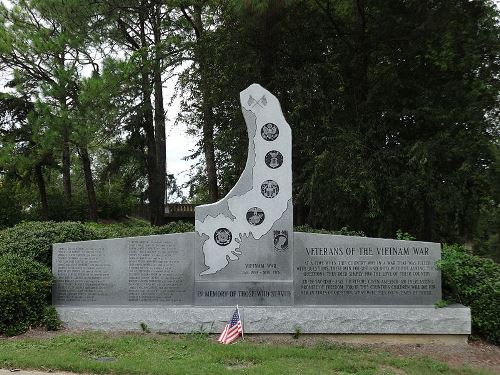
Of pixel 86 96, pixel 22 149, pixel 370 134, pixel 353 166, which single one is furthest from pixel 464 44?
pixel 22 149

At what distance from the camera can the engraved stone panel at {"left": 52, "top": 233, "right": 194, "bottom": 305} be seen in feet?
26.8

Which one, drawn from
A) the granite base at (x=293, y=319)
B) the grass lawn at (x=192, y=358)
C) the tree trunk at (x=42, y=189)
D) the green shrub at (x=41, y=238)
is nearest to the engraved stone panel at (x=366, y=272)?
the granite base at (x=293, y=319)

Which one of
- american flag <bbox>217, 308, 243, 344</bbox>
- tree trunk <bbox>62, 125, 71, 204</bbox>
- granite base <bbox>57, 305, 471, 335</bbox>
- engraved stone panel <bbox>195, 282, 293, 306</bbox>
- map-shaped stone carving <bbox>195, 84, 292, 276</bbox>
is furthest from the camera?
tree trunk <bbox>62, 125, 71, 204</bbox>

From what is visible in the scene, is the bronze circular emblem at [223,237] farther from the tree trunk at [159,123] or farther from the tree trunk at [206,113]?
the tree trunk at [159,123]

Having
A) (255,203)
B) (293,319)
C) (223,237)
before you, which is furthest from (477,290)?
(223,237)

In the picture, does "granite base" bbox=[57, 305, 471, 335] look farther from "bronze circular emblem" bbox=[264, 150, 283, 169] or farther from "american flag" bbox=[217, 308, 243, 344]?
"bronze circular emblem" bbox=[264, 150, 283, 169]

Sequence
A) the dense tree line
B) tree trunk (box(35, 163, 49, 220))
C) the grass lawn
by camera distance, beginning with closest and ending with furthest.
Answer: the grass lawn < the dense tree line < tree trunk (box(35, 163, 49, 220))

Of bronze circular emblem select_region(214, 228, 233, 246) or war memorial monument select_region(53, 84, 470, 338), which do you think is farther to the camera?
bronze circular emblem select_region(214, 228, 233, 246)

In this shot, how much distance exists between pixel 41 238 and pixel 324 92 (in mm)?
9092

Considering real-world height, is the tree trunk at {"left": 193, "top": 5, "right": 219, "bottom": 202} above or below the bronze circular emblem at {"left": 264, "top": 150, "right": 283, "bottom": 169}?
above

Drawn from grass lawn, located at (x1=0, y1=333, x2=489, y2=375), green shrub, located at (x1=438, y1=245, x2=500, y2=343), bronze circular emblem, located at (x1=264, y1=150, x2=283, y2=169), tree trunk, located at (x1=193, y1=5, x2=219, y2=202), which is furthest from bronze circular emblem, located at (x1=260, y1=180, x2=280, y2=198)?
tree trunk, located at (x1=193, y1=5, x2=219, y2=202)

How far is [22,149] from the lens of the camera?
19969mm

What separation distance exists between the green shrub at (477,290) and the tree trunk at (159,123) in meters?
13.4

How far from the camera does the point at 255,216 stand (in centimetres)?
816
